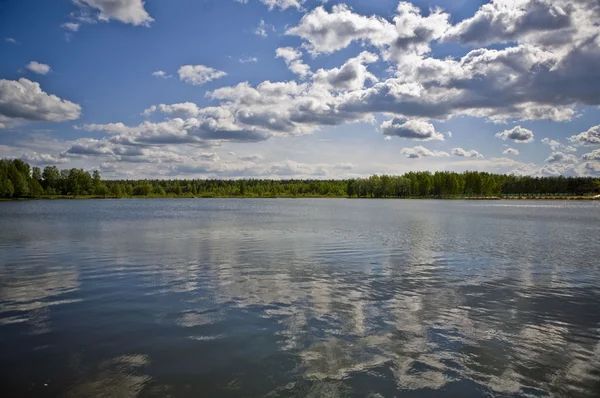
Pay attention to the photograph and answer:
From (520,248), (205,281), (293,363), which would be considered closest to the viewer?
(293,363)

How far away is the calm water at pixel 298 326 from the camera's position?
30.5 feet

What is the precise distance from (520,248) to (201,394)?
3181 cm

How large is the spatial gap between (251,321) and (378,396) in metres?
5.97

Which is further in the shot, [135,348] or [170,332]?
[170,332]

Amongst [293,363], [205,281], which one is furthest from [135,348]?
[205,281]

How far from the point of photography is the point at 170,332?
41.1 feet

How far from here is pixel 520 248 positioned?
3291 centimetres

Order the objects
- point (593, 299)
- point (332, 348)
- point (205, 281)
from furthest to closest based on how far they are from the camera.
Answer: point (205, 281) < point (593, 299) < point (332, 348)

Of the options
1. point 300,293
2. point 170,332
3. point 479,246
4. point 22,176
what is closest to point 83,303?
point 170,332

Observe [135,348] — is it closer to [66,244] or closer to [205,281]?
[205,281]

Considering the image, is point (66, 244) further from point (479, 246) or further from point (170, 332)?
point (479, 246)

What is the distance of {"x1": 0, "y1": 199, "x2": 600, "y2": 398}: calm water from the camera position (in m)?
9.28

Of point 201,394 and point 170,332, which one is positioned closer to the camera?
point 201,394

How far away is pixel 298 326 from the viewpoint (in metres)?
13.1
